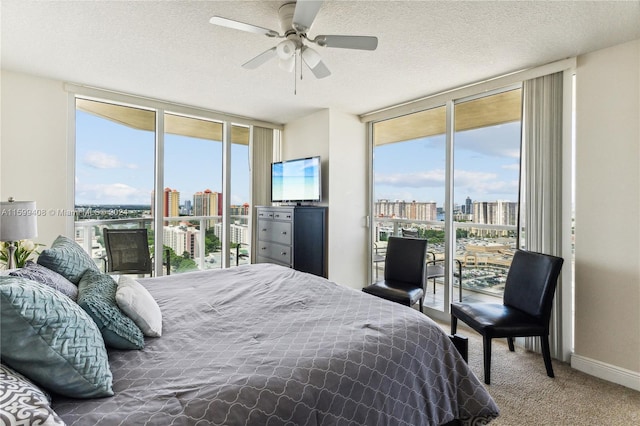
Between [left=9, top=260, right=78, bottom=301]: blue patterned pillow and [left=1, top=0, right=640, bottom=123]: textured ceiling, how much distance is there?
1654mm

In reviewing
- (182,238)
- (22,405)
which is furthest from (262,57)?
(182,238)

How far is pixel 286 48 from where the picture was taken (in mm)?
2045

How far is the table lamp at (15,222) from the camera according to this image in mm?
2404

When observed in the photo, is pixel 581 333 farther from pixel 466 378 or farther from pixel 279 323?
pixel 279 323

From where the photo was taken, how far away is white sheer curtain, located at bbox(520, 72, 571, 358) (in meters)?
2.75

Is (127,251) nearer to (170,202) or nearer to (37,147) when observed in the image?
(170,202)

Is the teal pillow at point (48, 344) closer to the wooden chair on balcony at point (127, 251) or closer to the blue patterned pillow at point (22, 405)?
the blue patterned pillow at point (22, 405)

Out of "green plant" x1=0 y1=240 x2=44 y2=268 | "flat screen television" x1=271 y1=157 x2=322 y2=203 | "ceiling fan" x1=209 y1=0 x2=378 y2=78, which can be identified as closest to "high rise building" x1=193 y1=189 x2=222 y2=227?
"flat screen television" x1=271 y1=157 x2=322 y2=203

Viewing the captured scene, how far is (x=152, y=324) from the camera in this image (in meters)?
1.48

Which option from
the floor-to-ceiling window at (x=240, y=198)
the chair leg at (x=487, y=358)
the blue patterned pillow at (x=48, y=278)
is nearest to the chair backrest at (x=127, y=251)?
the floor-to-ceiling window at (x=240, y=198)

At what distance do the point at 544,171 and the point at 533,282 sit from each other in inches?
38.7

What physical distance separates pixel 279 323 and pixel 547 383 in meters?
2.13

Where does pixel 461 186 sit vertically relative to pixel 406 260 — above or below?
above

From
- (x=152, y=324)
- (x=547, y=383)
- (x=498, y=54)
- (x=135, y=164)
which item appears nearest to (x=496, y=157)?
(x=498, y=54)
